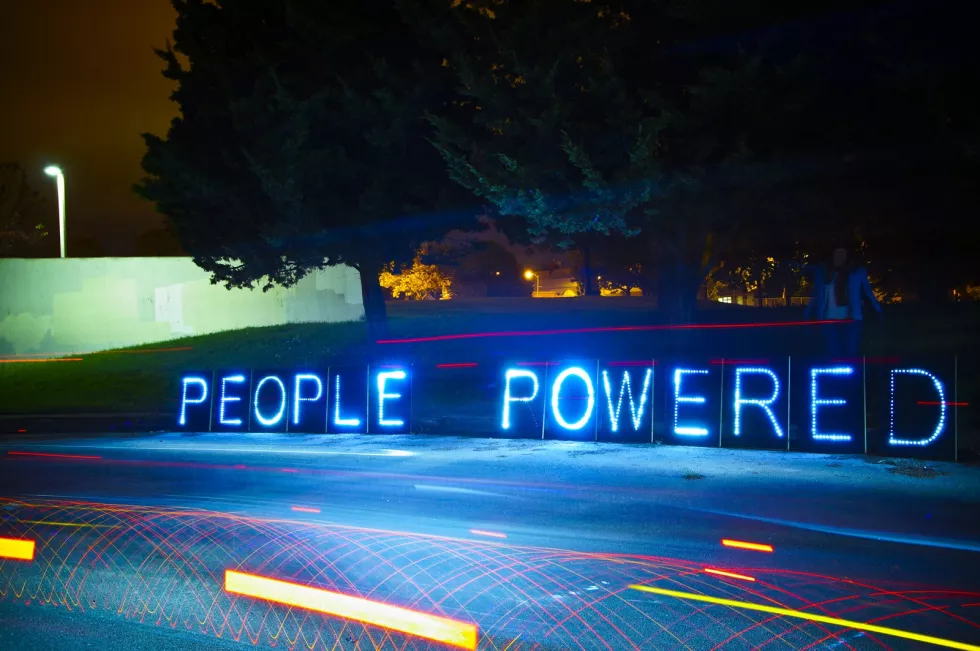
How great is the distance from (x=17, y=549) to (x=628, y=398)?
317 inches

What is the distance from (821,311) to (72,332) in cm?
2358

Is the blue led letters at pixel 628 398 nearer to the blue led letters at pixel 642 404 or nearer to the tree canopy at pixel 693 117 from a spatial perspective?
the blue led letters at pixel 642 404

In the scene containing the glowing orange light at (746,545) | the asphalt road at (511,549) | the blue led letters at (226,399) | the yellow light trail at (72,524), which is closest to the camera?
the asphalt road at (511,549)

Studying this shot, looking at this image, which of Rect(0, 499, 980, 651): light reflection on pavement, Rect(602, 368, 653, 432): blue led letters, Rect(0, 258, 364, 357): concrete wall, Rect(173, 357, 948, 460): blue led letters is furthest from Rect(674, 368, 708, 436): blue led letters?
Rect(0, 258, 364, 357): concrete wall

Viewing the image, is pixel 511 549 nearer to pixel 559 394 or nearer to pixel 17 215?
pixel 559 394

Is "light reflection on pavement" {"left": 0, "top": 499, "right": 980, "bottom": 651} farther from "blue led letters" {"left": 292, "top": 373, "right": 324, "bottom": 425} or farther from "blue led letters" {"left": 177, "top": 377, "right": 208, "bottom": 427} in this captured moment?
"blue led letters" {"left": 177, "top": 377, "right": 208, "bottom": 427}

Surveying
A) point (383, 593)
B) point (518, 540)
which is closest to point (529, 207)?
point (518, 540)

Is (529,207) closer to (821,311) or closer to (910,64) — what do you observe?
(821,311)

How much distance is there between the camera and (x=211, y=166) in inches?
904

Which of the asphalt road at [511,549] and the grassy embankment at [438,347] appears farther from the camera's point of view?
the grassy embankment at [438,347]

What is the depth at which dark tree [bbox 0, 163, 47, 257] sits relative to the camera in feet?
251

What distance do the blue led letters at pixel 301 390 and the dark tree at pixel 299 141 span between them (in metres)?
6.00

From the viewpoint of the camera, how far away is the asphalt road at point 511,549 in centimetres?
550

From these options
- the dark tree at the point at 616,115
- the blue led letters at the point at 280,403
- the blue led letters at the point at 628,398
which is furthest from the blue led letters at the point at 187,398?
the blue led letters at the point at 628,398
